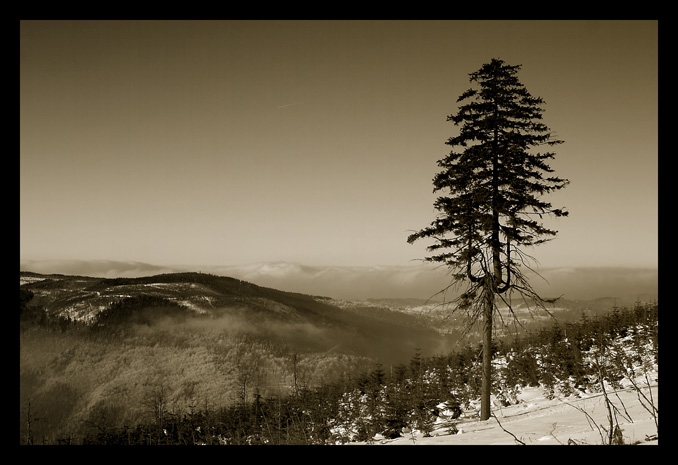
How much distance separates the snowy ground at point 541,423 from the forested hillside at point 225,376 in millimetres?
1188

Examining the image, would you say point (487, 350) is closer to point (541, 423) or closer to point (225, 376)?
point (541, 423)

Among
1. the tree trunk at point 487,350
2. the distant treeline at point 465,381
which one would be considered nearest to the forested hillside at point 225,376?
the distant treeline at point 465,381

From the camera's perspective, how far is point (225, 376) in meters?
146

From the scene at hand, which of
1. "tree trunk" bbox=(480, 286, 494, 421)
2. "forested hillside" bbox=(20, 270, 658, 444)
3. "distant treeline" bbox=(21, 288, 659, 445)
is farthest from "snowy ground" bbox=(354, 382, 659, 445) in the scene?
"forested hillside" bbox=(20, 270, 658, 444)

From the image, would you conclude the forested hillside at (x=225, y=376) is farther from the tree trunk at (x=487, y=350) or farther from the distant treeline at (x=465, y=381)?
the tree trunk at (x=487, y=350)

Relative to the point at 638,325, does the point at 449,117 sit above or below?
above

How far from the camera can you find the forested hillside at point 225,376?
1822 centimetres

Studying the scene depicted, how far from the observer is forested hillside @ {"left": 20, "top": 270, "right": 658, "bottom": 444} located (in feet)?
59.8

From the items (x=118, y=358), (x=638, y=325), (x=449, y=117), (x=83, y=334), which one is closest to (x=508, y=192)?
(x=449, y=117)
